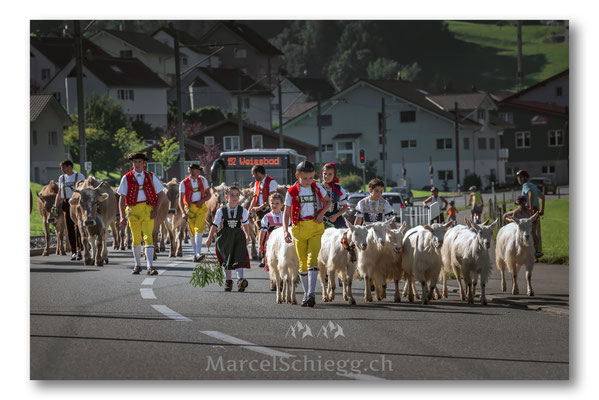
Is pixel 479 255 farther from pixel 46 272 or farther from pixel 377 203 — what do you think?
pixel 46 272

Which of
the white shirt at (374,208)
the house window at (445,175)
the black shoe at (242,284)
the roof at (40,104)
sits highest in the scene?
the roof at (40,104)

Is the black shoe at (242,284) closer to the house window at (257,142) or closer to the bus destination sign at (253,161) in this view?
the bus destination sign at (253,161)

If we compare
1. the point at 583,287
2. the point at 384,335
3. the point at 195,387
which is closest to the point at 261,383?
the point at 195,387

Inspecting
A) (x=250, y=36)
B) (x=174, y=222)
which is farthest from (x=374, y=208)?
(x=174, y=222)

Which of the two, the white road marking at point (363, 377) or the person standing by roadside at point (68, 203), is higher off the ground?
the person standing by roadside at point (68, 203)

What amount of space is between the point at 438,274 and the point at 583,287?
303cm

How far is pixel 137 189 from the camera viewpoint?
55.3 feet

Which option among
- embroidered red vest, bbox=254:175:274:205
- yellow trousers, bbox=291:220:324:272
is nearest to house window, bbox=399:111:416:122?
embroidered red vest, bbox=254:175:274:205

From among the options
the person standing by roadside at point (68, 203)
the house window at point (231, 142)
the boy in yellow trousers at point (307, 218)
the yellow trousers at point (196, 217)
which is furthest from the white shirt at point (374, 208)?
the house window at point (231, 142)

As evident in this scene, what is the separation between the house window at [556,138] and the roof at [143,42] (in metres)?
5.37

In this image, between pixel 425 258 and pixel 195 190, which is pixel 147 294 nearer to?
pixel 425 258

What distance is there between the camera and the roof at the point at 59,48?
1263 cm

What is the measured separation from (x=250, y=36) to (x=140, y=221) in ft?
12.4

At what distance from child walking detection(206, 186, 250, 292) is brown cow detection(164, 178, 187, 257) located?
20.5 ft
